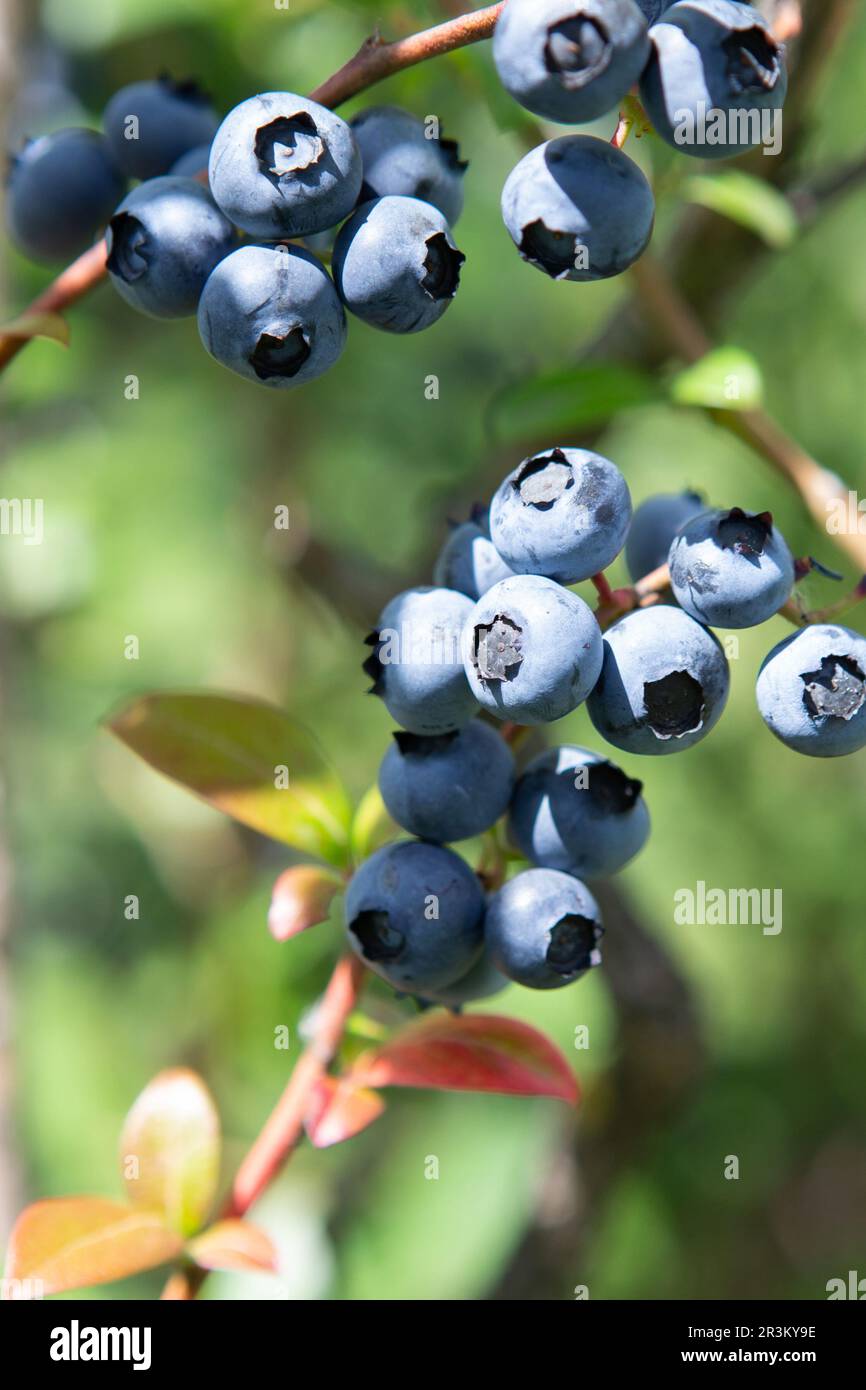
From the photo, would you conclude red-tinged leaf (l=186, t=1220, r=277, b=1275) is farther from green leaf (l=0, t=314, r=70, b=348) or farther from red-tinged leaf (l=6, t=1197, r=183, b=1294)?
green leaf (l=0, t=314, r=70, b=348)

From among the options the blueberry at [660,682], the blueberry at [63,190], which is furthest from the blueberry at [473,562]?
the blueberry at [63,190]

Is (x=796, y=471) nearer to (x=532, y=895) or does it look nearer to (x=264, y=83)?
(x=532, y=895)

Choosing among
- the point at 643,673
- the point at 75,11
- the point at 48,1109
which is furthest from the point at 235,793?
the point at 48,1109

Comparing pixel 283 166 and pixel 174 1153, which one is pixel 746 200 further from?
pixel 174 1153

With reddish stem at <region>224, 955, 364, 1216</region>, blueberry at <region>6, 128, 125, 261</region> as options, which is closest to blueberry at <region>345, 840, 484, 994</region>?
reddish stem at <region>224, 955, 364, 1216</region>

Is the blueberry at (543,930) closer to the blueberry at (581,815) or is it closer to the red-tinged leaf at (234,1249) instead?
the blueberry at (581,815)

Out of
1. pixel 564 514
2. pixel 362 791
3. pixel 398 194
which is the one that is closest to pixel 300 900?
pixel 564 514
